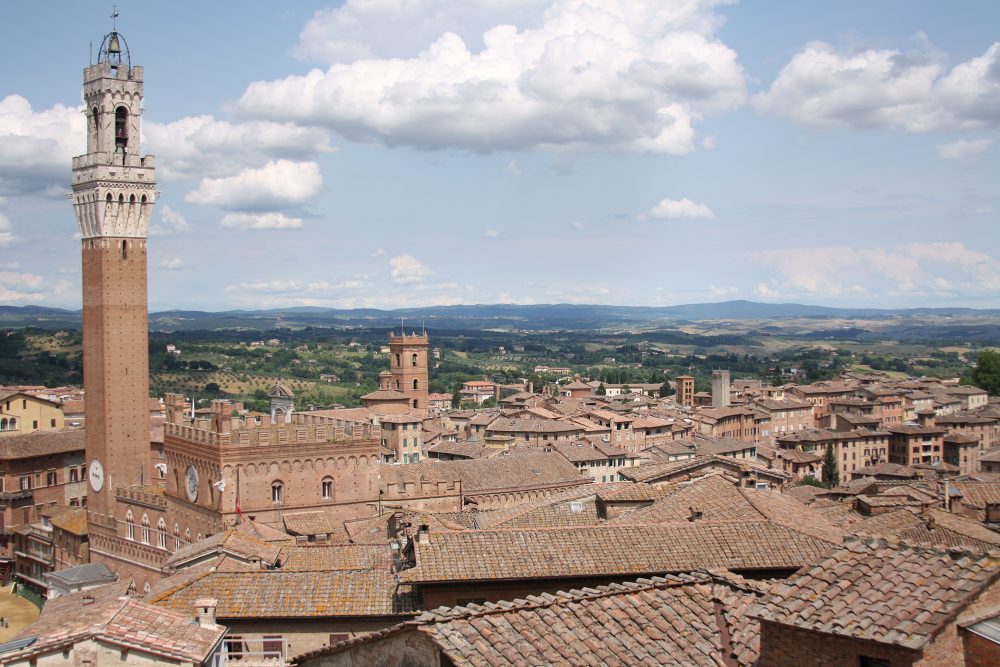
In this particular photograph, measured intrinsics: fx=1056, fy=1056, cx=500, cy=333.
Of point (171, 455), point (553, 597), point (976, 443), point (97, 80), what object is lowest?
point (976, 443)

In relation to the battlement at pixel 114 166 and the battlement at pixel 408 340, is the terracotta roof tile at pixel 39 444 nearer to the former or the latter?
the battlement at pixel 114 166

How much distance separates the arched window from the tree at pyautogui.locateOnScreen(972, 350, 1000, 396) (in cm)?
11674

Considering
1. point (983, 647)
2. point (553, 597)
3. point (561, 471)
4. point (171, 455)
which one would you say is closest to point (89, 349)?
point (171, 455)

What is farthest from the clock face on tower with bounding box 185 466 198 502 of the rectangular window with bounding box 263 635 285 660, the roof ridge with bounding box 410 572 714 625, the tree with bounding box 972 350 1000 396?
the tree with bounding box 972 350 1000 396

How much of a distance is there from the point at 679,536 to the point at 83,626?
1013 cm

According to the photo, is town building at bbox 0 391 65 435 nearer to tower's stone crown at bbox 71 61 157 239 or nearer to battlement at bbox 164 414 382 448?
tower's stone crown at bbox 71 61 157 239

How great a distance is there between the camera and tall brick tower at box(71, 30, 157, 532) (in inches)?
2147

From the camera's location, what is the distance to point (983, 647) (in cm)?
959

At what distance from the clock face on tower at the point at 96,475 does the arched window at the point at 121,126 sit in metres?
16.9

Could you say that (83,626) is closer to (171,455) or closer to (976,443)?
(171,455)

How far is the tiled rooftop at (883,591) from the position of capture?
9.80m

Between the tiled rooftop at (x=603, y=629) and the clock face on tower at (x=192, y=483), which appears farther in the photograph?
the clock face on tower at (x=192, y=483)

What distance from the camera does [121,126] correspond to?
56.6m

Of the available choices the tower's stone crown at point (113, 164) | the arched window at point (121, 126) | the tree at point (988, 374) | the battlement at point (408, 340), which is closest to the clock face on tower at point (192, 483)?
the tower's stone crown at point (113, 164)
